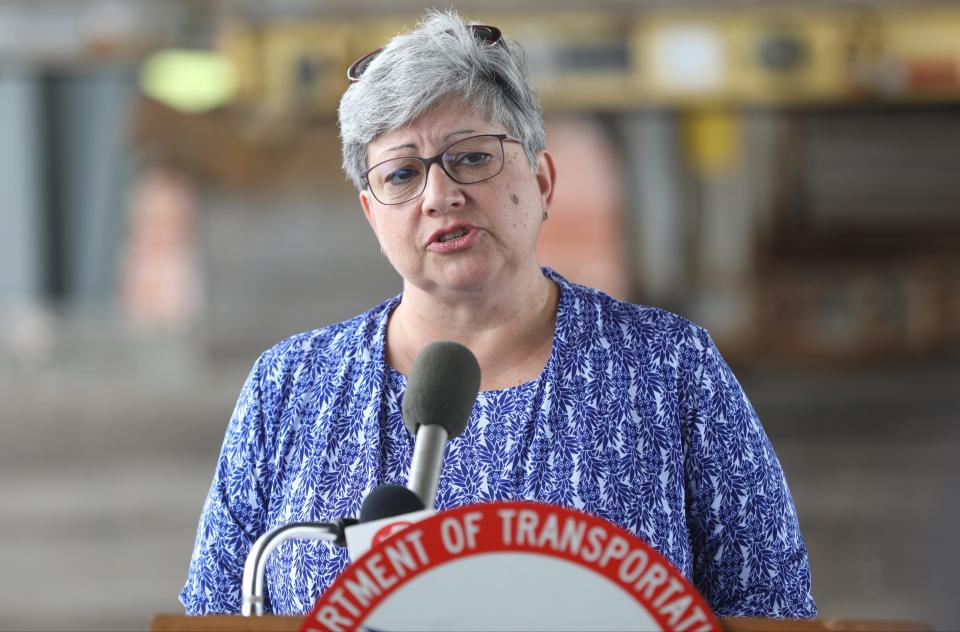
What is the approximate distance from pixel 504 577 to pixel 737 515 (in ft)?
1.97

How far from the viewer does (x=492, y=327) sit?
1389 mm

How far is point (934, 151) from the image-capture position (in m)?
7.06

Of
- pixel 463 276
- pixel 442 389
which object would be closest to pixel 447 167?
pixel 463 276

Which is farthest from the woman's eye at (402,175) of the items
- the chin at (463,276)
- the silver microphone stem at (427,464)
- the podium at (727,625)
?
the podium at (727,625)

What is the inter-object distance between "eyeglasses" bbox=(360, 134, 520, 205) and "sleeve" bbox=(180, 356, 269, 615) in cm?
31

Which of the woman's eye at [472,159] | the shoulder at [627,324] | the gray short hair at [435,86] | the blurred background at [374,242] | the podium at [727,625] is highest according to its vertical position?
the blurred background at [374,242]

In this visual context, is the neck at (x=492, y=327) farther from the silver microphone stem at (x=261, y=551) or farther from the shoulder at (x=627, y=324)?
the silver microphone stem at (x=261, y=551)

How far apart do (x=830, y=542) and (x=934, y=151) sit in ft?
10.7

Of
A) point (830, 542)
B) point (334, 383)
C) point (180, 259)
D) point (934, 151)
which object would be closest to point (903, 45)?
point (934, 151)

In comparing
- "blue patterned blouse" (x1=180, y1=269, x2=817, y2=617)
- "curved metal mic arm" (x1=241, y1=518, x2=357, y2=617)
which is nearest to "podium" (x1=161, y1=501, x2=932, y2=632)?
"curved metal mic arm" (x1=241, y1=518, x2=357, y2=617)

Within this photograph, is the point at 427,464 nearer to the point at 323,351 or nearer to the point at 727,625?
the point at 727,625

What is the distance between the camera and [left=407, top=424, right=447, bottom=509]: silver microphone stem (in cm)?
88

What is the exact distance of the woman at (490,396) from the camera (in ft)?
4.29

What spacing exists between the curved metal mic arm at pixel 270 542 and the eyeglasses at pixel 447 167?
1.52ft
